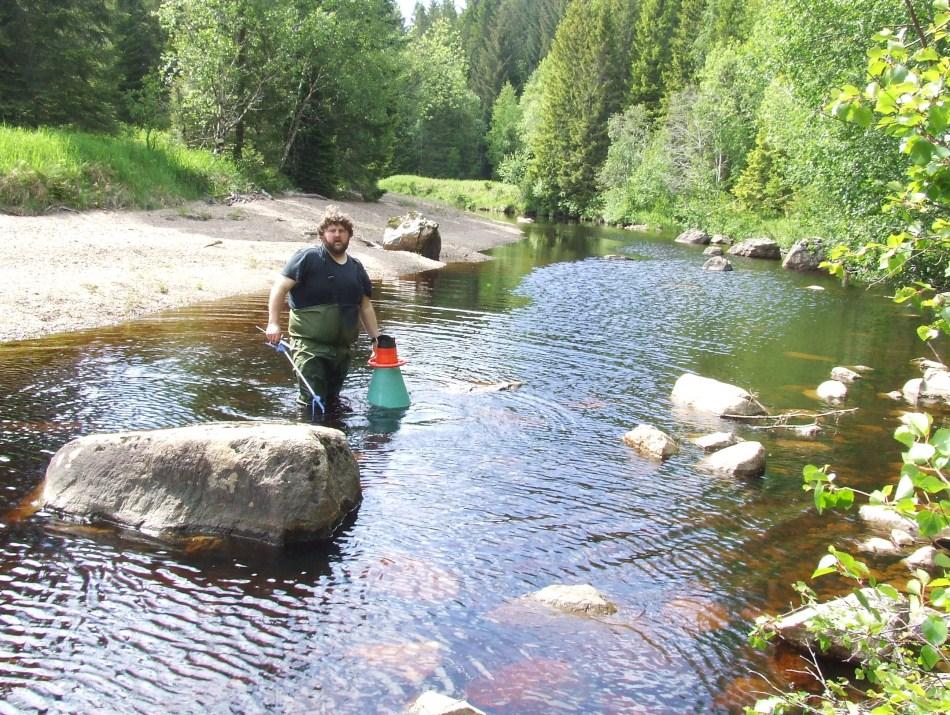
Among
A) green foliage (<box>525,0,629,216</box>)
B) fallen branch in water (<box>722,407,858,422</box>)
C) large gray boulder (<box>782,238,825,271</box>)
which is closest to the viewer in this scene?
fallen branch in water (<box>722,407,858,422</box>)

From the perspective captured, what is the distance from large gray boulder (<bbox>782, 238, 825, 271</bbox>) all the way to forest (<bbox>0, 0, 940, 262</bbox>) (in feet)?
2.07

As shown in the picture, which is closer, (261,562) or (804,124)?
(261,562)

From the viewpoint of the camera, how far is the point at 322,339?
28.2 feet

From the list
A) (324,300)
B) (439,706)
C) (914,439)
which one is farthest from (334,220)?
(914,439)

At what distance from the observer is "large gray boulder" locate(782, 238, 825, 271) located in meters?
31.2

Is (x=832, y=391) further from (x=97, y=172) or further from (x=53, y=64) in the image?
(x=53, y=64)

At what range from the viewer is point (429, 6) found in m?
128

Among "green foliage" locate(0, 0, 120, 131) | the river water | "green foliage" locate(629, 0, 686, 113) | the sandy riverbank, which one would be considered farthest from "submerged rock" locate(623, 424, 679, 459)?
"green foliage" locate(629, 0, 686, 113)

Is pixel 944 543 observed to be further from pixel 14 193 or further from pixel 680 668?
pixel 14 193

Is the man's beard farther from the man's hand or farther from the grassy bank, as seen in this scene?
the grassy bank

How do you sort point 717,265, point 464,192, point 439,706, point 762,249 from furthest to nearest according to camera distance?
point 464,192
point 762,249
point 717,265
point 439,706

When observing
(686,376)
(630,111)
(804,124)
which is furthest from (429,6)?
(686,376)

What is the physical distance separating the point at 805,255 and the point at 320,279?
27822 mm

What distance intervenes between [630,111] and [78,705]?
202ft
